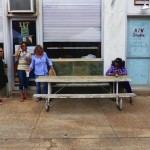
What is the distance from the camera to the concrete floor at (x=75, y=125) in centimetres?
539

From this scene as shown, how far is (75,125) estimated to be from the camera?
21.0 ft

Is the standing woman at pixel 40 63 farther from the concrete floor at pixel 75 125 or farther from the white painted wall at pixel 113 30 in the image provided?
the white painted wall at pixel 113 30

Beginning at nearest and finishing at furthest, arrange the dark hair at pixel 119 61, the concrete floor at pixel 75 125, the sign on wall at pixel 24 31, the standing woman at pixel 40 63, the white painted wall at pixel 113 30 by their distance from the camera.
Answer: the concrete floor at pixel 75 125, the dark hair at pixel 119 61, the standing woman at pixel 40 63, the white painted wall at pixel 113 30, the sign on wall at pixel 24 31

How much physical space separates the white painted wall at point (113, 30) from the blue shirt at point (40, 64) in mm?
1593

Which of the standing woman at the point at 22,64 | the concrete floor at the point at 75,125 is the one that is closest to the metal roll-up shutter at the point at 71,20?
the standing woman at the point at 22,64

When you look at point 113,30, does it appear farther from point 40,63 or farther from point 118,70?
point 40,63

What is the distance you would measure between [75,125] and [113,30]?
128 inches

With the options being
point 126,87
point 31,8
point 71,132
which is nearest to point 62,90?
point 126,87

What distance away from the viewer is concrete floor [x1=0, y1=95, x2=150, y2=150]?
17.7ft

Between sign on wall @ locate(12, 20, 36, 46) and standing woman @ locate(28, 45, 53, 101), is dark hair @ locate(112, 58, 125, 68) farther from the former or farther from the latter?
sign on wall @ locate(12, 20, 36, 46)

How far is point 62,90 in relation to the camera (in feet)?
28.7

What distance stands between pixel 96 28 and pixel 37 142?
419 cm

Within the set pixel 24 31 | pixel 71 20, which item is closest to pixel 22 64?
pixel 24 31

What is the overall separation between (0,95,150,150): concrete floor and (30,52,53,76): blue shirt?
2.62 ft
